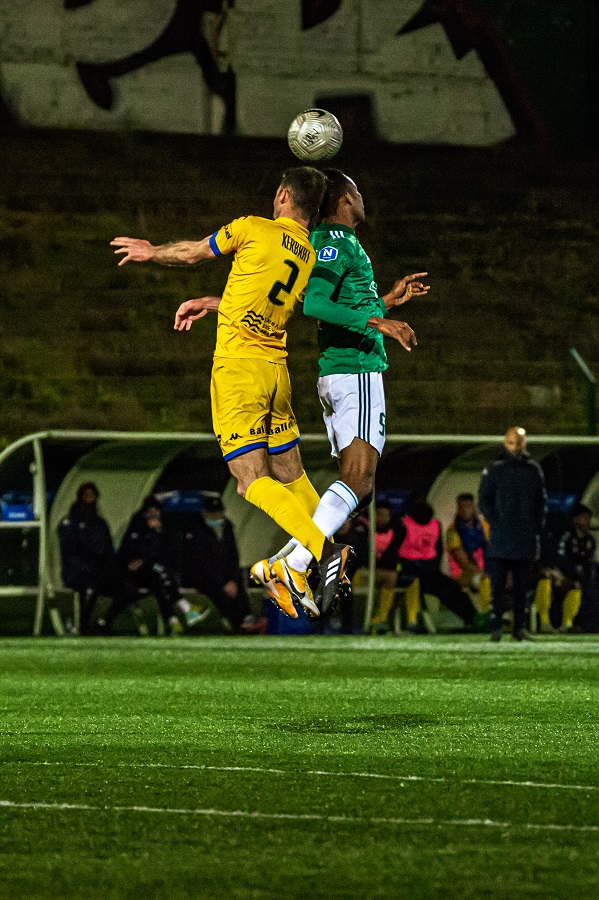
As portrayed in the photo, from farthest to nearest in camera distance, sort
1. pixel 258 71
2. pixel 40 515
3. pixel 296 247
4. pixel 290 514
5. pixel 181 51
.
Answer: pixel 258 71 < pixel 181 51 < pixel 40 515 < pixel 296 247 < pixel 290 514

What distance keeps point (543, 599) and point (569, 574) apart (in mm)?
471

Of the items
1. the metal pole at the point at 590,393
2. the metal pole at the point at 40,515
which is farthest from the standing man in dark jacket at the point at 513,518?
the metal pole at the point at 590,393

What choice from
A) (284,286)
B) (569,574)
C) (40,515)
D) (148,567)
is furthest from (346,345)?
(569,574)

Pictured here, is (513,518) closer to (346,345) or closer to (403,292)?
(403,292)

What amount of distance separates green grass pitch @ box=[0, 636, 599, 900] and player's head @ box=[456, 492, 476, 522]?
6.35 metres

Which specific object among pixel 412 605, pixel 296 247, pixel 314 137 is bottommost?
pixel 412 605

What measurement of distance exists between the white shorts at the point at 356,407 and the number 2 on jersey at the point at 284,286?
0.55 metres

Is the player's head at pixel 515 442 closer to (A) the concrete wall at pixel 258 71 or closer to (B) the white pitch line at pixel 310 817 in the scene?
(A) the concrete wall at pixel 258 71

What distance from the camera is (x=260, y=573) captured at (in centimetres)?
728

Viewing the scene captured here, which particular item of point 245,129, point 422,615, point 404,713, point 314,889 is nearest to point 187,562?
point 422,615

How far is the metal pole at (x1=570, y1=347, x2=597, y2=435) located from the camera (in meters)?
20.2

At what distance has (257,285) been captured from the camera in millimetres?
7242

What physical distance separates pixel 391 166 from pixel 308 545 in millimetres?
14180

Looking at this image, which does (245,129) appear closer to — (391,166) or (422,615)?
(391,166)
